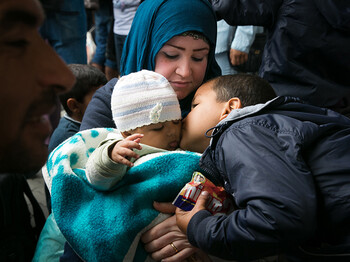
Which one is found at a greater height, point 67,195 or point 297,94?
point 297,94

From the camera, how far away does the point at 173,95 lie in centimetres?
153

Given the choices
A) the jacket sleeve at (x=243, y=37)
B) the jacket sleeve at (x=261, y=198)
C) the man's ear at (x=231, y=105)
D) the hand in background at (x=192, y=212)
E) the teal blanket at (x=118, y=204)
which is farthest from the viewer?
the jacket sleeve at (x=243, y=37)

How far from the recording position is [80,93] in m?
2.57

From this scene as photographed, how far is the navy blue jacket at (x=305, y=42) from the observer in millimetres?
2031

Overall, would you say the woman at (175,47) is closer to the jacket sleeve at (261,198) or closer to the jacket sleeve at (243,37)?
the jacket sleeve at (261,198)

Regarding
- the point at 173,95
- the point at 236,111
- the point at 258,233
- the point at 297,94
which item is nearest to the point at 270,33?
the point at 297,94

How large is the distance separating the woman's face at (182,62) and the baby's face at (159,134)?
42cm

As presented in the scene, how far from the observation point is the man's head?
2.17 feet

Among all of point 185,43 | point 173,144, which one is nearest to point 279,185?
point 173,144

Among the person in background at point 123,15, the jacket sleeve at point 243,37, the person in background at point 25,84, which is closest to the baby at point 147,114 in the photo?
the person in background at point 25,84

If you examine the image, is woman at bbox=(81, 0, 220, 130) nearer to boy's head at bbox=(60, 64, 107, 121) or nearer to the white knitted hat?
the white knitted hat

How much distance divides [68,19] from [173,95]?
1.98 metres

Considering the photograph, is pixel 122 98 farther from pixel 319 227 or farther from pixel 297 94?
pixel 297 94

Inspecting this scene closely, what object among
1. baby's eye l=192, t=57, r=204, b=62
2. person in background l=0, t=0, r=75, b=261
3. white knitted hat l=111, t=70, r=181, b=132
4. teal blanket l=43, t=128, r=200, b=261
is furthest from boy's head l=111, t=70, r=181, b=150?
person in background l=0, t=0, r=75, b=261
